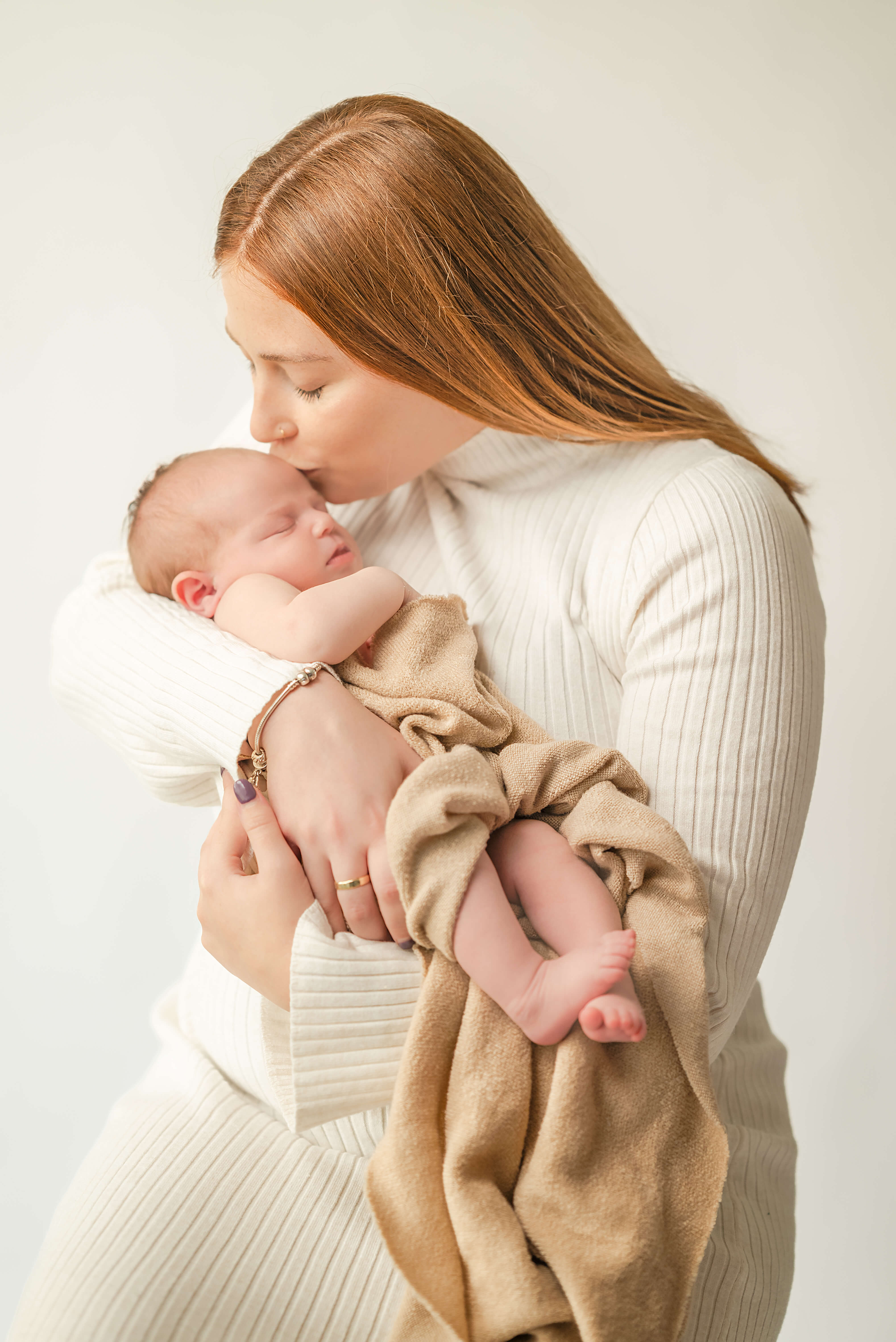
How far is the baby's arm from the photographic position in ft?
3.50

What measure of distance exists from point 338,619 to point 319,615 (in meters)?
0.02

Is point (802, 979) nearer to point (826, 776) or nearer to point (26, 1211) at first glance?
point (826, 776)

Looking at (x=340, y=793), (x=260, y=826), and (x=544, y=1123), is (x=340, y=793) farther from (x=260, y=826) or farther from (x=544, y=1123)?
(x=544, y=1123)

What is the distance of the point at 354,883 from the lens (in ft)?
3.22

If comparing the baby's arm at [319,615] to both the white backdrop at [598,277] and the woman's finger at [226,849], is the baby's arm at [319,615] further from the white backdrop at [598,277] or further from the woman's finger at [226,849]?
the white backdrop at [598,277]

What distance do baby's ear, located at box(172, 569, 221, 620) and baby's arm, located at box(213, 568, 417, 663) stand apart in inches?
3.8

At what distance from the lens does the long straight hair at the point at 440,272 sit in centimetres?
116

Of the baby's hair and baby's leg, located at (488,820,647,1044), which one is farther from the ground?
the baby's hair

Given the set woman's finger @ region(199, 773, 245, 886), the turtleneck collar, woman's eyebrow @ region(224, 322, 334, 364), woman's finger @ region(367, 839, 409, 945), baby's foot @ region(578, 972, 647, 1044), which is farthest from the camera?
the turtleneck collar

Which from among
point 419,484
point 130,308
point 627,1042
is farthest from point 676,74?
point 627,1042

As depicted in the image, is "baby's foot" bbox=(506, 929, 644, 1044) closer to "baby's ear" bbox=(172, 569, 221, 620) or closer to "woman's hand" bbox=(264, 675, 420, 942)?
"woman's hand" bbox=(264, 675, 420, 942)

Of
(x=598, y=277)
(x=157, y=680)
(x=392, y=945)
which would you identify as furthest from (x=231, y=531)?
(x=598, y=277)

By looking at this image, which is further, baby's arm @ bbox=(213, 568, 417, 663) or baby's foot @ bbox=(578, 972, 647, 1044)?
baby's arm @ bbox=(213, 568, 417, 663)

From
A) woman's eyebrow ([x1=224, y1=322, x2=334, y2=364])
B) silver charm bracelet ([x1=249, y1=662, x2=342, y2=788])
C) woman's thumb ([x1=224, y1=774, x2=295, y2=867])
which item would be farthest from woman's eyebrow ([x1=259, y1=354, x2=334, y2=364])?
woman's thumb ([x1=224, y1=774, x2=295, y2=867])
